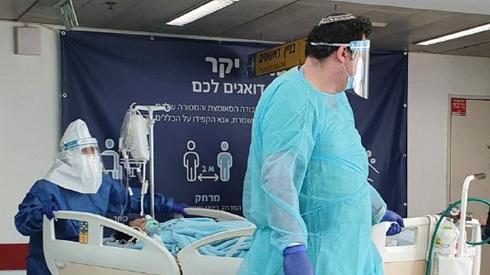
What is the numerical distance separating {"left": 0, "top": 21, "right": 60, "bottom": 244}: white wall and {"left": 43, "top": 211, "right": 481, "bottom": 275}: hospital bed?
144 centimetres

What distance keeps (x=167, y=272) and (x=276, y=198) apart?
1.55 metres

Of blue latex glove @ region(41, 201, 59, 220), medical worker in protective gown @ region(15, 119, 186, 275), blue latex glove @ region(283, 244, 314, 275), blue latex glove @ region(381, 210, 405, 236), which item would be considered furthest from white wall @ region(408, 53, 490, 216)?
blue latex glove @ region(283, 244, 314, 275)

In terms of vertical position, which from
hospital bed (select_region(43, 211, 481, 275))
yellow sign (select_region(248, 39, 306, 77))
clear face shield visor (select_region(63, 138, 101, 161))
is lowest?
hospital bed (select_region(43, 211, 481, 275))

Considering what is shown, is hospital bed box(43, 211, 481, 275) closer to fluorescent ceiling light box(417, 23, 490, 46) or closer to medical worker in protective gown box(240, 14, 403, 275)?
medical worker in protective gown box(240, 14, 403, 275)

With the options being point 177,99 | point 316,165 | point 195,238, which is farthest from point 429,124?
point 316,165

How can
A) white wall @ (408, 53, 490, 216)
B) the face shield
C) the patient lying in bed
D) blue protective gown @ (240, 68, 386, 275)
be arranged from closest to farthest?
1. blue protective gown @ (240, 68, 386, 275)
2. the patient lying in bed
3. the face shield
4. white wall @ (408, 53, 490, 216)

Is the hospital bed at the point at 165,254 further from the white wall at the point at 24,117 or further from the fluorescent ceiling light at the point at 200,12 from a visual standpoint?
the fluorescent ceiling light at the point at 200,12

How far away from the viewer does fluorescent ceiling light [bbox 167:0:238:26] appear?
4.50m

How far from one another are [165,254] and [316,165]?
4.89ft

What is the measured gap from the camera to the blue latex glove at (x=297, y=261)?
198 centimetres

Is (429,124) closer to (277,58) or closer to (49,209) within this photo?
(277,58)

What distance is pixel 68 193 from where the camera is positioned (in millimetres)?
4066

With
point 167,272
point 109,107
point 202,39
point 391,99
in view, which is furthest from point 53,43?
point 391,99

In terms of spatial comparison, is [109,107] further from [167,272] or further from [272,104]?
[272,104]
